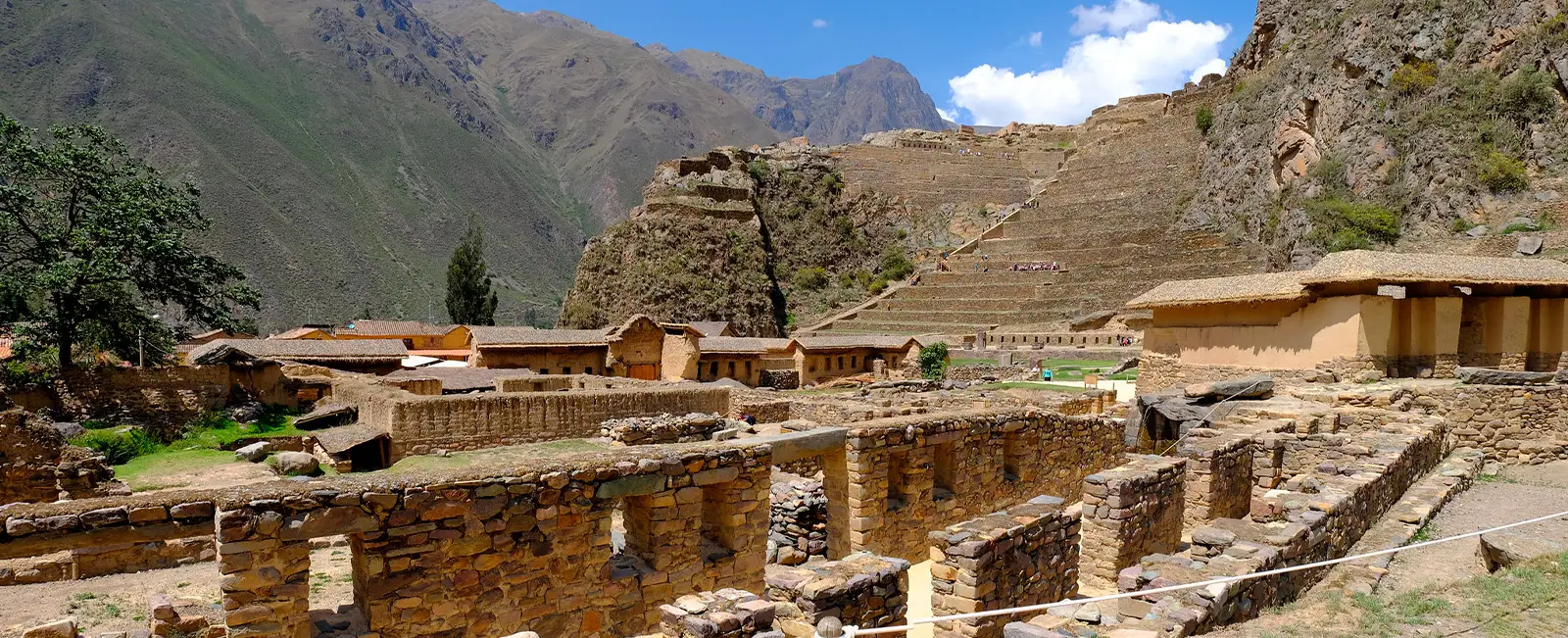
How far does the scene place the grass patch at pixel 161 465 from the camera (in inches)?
464

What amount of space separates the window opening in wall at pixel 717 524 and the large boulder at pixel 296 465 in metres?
9.14

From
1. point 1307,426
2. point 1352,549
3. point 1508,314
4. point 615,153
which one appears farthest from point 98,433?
point 615,153

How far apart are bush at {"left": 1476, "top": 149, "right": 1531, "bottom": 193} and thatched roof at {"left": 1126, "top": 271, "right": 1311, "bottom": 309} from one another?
19823 millimetres

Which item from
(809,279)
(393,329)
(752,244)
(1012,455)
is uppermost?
(752,244)

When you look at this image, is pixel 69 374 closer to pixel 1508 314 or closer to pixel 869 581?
pixel 869 581

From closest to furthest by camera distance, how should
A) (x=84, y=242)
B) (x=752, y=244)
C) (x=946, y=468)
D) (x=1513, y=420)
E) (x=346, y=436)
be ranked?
(x=946, y=468)
(x=1513, y=420)
(x=346, y=436)
(x=84, y=242)
(x=752, y=244)

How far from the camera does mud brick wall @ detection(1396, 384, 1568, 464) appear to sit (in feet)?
40.1

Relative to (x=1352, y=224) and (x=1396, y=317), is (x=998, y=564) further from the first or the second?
(x=1352, y=224)

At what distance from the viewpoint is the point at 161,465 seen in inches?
517

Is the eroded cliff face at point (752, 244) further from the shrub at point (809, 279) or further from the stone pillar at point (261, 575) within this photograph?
the stone pillar at point (261, 575)

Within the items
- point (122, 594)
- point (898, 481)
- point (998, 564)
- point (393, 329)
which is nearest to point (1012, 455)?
point (898, 481)

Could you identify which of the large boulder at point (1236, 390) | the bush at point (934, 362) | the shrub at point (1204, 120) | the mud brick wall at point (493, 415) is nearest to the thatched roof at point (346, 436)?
the mud brick wall at point (493, 415)

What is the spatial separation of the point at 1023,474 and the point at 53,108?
330ft

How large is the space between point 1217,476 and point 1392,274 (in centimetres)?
876
